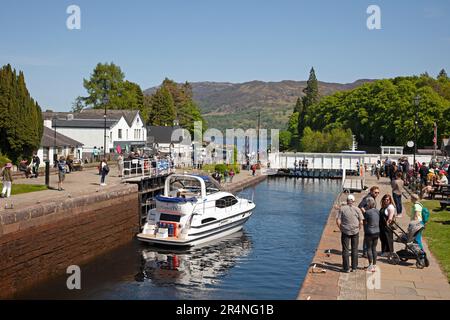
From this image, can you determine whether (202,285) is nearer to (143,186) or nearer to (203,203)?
(203,203)

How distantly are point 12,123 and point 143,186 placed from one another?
11.3m

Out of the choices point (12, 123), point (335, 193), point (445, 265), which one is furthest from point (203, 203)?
point (335, 193)

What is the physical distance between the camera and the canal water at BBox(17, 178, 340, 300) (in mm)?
20219

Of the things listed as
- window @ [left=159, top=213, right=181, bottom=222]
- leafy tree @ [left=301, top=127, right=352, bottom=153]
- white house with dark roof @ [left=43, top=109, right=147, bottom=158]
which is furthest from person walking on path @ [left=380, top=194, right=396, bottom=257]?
leafy tree @ [left=301, top=127, right=352, bottom=153]

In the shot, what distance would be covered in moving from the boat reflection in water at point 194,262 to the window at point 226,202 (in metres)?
1.84

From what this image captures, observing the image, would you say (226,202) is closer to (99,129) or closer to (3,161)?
(3,161)

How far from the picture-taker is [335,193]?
55844mm

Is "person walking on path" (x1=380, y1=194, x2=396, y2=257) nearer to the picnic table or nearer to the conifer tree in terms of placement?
the picnic table

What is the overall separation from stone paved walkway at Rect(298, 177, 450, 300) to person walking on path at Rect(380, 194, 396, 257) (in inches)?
18.9

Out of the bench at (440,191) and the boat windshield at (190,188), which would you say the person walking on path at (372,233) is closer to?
the boat windshield at (190,188)

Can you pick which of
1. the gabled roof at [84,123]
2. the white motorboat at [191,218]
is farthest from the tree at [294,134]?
the white motorboat at [191,218]

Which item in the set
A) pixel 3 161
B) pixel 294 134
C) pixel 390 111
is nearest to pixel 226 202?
pixel 3 161

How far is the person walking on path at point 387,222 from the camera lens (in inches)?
690

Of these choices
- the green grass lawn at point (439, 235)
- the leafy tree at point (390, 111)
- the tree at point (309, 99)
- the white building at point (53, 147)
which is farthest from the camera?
the tree at point (309, 99)
